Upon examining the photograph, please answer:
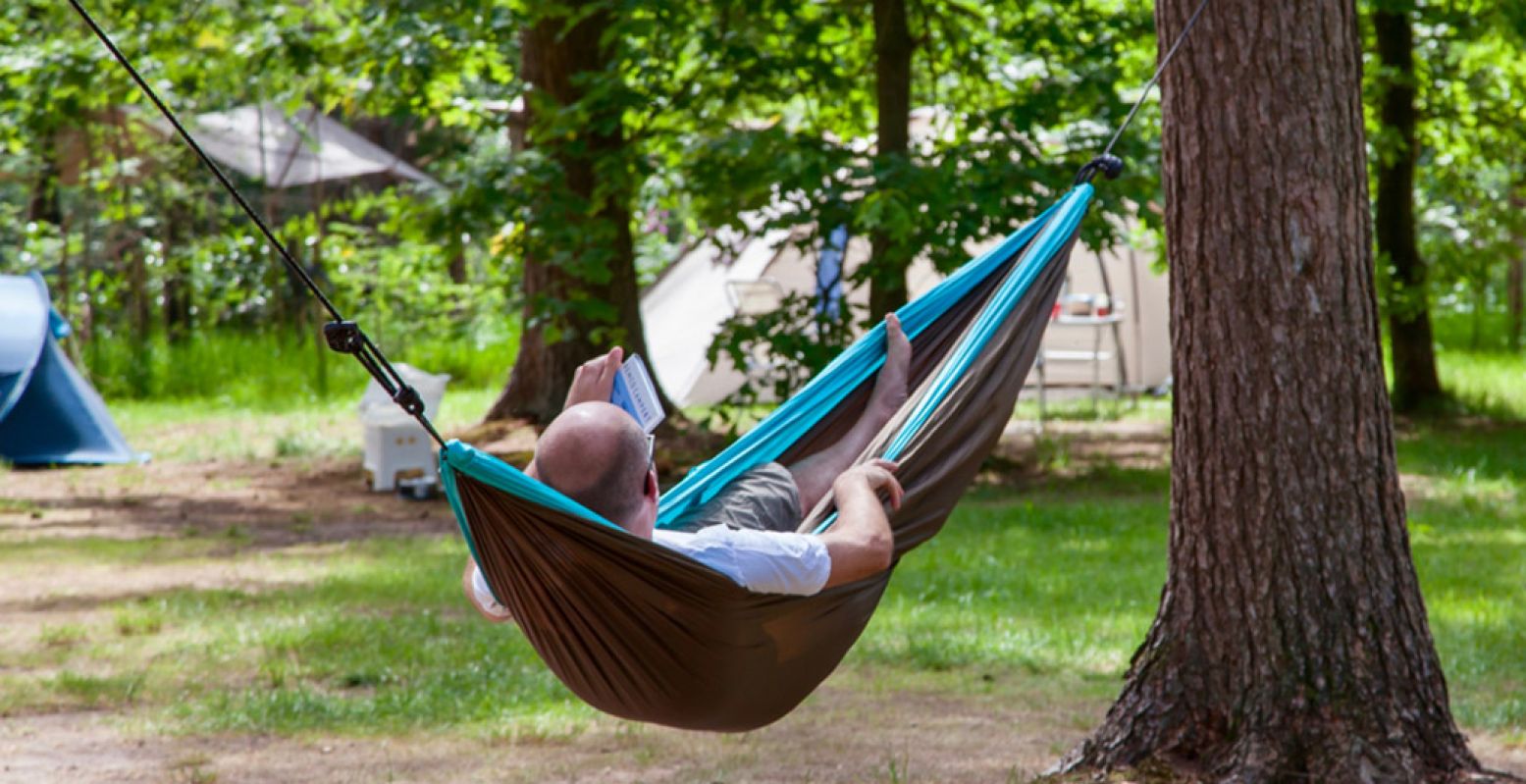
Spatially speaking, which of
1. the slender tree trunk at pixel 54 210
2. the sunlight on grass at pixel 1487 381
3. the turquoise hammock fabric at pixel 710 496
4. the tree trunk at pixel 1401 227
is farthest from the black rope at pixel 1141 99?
the slender tree trunk at pixel 54 210

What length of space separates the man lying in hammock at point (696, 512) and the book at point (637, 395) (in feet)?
0.19

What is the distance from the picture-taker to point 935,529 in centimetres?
281

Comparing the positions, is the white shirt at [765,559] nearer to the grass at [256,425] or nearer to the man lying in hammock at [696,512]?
the man lying in hammock at [696,512]

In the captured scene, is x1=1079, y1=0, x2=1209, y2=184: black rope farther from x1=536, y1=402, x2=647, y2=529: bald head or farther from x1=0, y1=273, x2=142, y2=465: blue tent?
x1=0, y1=273, x2=142, y2=465: blue tent

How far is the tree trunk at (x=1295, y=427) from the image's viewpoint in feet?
10.2

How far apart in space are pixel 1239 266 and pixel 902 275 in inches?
161

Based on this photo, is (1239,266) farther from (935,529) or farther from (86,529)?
(86,529)

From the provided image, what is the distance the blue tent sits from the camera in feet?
28.2

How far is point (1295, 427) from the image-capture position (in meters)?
3.10

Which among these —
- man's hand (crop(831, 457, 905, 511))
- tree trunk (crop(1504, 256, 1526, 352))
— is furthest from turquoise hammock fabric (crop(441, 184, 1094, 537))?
tree trunk (crop(1504, 256, 1526, 352))

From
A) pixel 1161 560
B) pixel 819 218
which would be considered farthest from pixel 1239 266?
pixel 819 218

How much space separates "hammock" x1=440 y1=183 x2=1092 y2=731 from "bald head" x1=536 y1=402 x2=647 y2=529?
0.12 metres

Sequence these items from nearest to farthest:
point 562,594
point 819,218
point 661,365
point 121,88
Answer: point 562,594
point 819,218
point 121,88
point 661,365

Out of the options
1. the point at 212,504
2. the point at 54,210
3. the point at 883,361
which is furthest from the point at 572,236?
the point at 54,210
